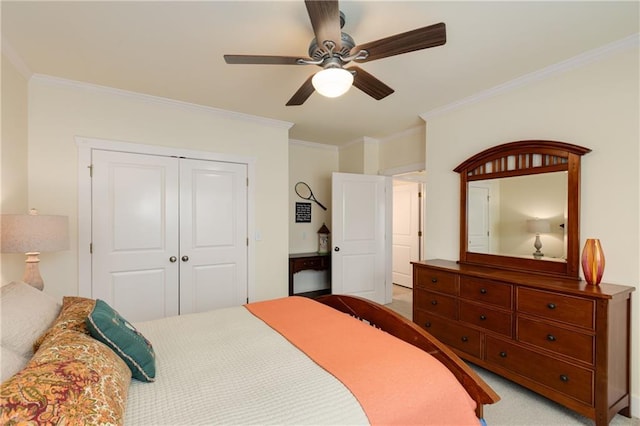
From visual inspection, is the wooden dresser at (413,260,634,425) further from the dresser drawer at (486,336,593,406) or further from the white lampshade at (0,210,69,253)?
the white lampshade at (0,210,69,253)

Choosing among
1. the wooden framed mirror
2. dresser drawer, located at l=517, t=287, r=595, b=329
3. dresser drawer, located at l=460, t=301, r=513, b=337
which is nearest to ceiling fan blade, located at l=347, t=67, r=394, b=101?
the wooden framed mirror

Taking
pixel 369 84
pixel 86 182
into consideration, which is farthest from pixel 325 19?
pixel 86 182

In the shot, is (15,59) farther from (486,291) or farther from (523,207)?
(523,207)

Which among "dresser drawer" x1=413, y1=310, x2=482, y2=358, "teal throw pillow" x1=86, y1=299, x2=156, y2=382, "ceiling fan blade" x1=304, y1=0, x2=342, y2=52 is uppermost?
"ceiling fan blade" x1=304, y1=0, x2=342, y2=52

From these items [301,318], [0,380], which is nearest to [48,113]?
[0,380]

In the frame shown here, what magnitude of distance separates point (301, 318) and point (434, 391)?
0.94 m

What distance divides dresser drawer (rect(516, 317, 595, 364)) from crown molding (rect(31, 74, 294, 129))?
3180 millimetres

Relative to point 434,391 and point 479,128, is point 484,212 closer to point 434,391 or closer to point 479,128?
point 479,128

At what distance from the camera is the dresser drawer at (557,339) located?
187 cm

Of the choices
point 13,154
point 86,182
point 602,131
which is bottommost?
point 86,182

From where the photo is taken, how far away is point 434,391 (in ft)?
3.88

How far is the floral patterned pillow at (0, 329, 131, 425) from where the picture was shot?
0.71 metres

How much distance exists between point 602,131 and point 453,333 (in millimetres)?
1951

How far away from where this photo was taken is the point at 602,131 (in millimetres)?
2170
